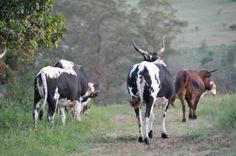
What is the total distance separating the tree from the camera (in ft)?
42.6

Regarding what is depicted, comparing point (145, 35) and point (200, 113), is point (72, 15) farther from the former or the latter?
point (200, 113)

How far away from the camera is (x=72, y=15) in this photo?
4594 centimetres

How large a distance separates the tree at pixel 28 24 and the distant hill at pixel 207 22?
39.8m

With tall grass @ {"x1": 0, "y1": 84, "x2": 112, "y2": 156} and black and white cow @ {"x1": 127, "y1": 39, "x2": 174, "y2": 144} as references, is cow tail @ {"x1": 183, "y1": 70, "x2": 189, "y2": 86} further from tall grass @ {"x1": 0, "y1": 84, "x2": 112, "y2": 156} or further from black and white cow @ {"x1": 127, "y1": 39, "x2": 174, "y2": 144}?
black and white cow @ {"x1": 127, "y1": 39, "x2": 174, "y2": 144}

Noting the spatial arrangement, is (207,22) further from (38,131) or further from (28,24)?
(28,24)

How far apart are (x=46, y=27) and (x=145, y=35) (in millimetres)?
32967

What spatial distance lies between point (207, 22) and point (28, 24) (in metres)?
55.6

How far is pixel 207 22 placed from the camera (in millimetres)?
67938

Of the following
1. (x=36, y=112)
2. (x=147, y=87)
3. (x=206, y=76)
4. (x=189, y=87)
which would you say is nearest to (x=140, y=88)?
(x=147, y=87)

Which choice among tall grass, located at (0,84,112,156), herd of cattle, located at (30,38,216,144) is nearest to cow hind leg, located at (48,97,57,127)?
herd of cattle, located at (30,38,216,144)

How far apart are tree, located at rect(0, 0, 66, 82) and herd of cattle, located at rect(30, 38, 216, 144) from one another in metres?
1.41

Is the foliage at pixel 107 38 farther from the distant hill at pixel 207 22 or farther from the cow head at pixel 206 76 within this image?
the cow head at pixel 206 76

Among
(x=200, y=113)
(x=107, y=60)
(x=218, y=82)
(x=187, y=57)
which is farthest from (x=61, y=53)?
(x=200, y=113)

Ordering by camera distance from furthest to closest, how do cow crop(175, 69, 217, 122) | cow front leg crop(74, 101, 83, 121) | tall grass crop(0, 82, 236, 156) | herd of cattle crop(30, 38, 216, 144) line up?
1. cow crop(175, 69, 217, 122)
2. cow front leg crop(74, 101, 83, 121)
3. herd of cattle crop(30, 38, 216, 144)
4. tall grass crop(0, 82, 236, 156)
